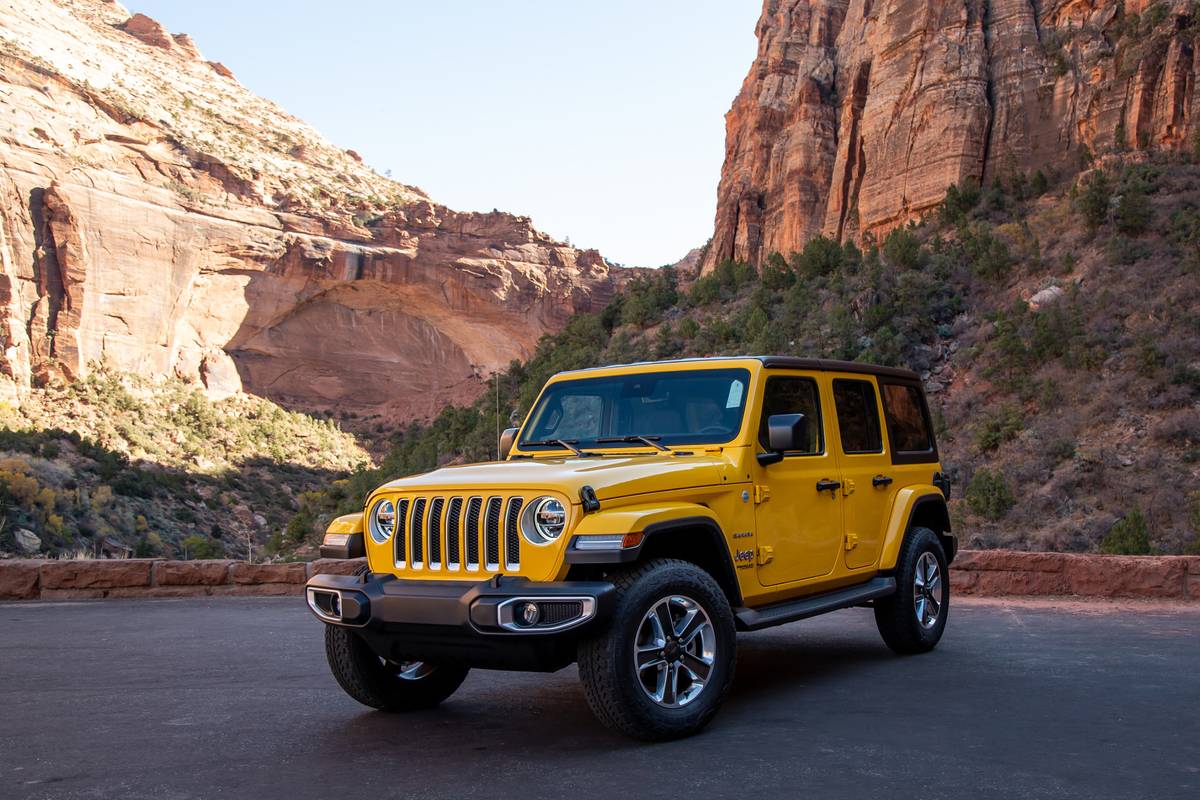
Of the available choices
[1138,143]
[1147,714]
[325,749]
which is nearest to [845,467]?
[1147,714]

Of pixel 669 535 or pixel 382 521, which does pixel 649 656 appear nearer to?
pixel 669 535

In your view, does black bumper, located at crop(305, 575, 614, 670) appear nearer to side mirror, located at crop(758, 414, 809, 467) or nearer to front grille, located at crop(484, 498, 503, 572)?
front grille, located at crop(484, 498, 503, 572)

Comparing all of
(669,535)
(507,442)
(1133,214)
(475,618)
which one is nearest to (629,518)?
(669,535)

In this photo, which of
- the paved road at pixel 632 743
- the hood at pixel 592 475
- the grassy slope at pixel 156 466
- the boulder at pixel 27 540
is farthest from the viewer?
the grassy slope at pixel 156 466

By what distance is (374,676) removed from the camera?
20.3 ft

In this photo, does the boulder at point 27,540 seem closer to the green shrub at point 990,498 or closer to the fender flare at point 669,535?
the green shrub at point 990,498

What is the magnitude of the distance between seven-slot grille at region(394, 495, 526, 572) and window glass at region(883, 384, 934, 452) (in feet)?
12.8

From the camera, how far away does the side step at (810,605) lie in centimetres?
612

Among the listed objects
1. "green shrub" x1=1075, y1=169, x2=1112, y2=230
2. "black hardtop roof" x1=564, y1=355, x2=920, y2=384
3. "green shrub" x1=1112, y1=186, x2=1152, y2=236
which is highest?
"green shrub" x1=1075, y1=169, x2=1112, y2=230

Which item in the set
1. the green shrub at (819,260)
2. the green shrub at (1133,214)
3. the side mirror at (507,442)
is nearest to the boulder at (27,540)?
the green shrub at (819,260)

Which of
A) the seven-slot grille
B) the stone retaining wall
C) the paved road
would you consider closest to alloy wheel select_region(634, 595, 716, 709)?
the paved road

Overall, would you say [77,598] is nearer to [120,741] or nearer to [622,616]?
[120,741]

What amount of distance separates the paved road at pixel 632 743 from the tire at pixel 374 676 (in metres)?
0.15

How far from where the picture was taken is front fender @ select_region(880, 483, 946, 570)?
25.7ft
